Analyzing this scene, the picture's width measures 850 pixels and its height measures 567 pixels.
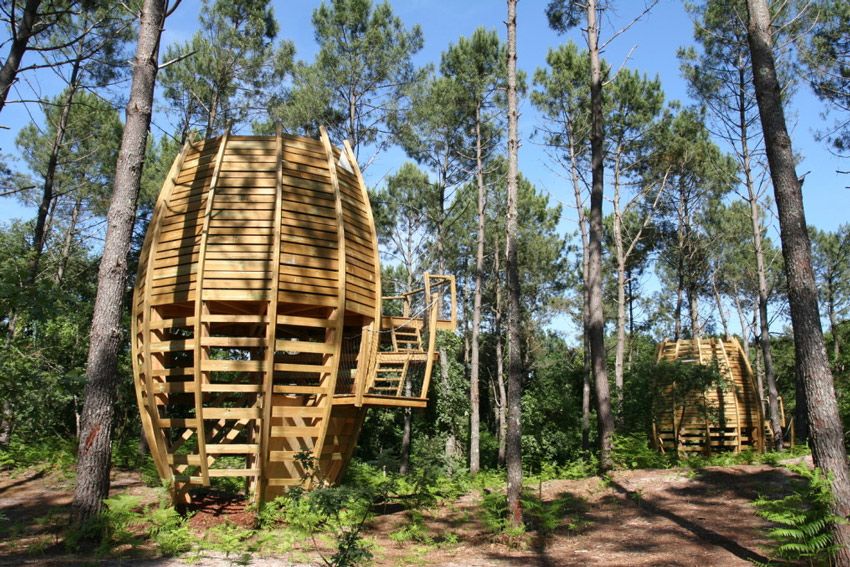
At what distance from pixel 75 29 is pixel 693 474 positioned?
17602mm

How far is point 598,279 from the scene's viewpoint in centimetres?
1377

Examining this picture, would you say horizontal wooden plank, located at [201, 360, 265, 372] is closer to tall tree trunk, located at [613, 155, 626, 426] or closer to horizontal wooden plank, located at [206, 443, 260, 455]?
horizontal wooden plank, located at [206, 443, 260, 455]

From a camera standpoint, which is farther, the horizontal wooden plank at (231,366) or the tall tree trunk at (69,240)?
the tall tree trunk at (69,240)

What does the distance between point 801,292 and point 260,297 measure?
22.2ft

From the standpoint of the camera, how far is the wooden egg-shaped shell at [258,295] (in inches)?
346

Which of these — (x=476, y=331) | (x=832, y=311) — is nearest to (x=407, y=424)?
(x=476, y=331)

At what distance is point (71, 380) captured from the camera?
729 centimetres

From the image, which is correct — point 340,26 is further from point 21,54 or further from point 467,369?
point 467,369

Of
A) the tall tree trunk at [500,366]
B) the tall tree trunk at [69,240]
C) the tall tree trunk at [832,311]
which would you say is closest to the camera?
the tall tree trunk at [69,240]

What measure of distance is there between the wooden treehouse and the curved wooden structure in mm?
11809

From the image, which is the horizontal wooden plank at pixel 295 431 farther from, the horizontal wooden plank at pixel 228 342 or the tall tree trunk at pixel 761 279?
the tall tree trunk at pixel 761 279

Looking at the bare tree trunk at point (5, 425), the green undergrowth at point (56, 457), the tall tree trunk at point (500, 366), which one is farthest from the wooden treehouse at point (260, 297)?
the tall tree trunk at point (500, 366)

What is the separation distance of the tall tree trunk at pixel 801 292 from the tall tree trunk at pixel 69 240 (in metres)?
20.4

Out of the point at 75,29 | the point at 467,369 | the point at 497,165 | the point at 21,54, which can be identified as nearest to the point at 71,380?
the point at 21,54
